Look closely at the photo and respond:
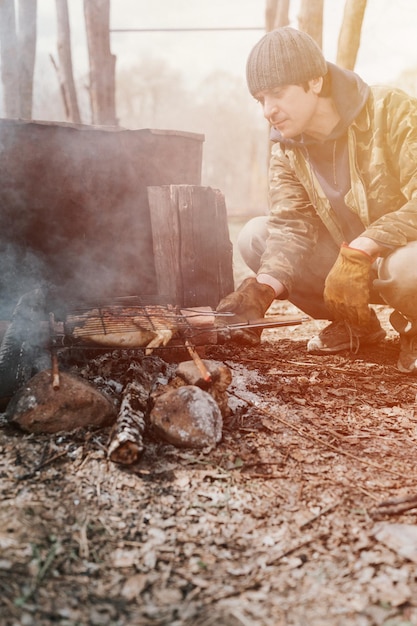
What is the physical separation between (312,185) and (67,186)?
178cm

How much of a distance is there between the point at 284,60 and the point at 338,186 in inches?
32.8

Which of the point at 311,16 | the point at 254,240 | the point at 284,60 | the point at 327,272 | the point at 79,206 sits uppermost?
the point at 311,16

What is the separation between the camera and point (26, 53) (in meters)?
7.94

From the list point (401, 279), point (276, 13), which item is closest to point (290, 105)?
point (401, 279)

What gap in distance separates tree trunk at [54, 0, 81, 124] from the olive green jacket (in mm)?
5771

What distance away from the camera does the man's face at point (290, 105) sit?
2.87 meters

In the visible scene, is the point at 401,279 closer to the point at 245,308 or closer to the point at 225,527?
the point at 245,308

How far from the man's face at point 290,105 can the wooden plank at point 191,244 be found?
0.65m

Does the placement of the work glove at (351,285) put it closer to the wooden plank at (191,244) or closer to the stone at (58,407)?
the wooden plank at (191,244)

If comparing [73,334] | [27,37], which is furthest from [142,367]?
[27,37]

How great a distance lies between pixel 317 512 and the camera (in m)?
1.78

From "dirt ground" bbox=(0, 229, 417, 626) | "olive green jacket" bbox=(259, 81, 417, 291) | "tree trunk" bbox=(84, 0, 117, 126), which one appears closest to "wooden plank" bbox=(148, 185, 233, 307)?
"olive green jacket" bbox=(259, 81, 417, 291)

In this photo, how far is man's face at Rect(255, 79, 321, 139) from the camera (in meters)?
2.87

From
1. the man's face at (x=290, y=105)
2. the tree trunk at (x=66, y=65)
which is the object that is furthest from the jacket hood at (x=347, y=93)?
the tree trunk at (x=66, y=65)
